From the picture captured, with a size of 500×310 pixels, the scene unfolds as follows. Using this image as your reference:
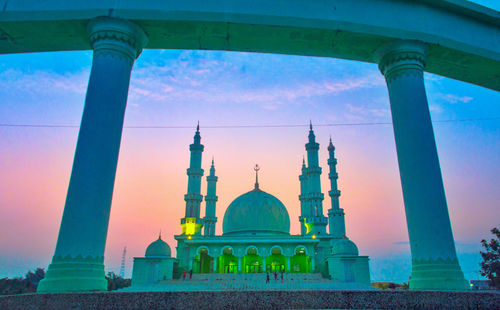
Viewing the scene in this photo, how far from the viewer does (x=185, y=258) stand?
26.2m

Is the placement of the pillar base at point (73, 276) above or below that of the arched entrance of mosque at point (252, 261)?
below

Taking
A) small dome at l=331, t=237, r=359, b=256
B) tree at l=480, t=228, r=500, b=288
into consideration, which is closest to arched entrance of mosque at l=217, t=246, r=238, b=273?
small dome at l=331, t=237, r=359, b=256

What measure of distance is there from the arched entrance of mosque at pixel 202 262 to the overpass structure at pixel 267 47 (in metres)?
20.6

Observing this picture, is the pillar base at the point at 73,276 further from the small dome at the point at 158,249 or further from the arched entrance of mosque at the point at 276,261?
the arched entrance of mosque at the point at 276,261

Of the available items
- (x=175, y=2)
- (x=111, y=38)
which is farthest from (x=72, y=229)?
(x=175, y=2)

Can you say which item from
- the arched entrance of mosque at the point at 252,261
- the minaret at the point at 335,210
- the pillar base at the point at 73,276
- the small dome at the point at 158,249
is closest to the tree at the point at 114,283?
the small dome at the point at 158,249

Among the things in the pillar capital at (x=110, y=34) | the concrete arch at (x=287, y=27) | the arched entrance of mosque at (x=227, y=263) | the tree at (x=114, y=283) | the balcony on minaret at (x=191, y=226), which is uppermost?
the concrete arch at (x=287, y=27)

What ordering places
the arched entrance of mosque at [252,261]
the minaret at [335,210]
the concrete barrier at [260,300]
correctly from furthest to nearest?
the minaret at [335,210] < the arched entrance of mosque at [252,261] < the concrete barrier at [260,300]

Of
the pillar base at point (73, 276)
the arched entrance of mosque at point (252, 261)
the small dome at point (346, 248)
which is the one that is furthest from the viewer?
the arched entrance of mosque at point (252, 261)

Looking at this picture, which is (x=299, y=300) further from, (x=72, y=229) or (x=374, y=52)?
(x=374, y=52)

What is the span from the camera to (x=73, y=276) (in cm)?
602

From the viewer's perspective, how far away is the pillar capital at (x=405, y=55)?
8.22m

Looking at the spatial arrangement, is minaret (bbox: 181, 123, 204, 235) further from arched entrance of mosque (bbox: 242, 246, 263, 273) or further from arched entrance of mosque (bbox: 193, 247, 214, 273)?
arched entrance of mosque (bbox: 242, 246, 263, 273)

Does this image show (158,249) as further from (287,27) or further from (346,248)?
(287,27)
